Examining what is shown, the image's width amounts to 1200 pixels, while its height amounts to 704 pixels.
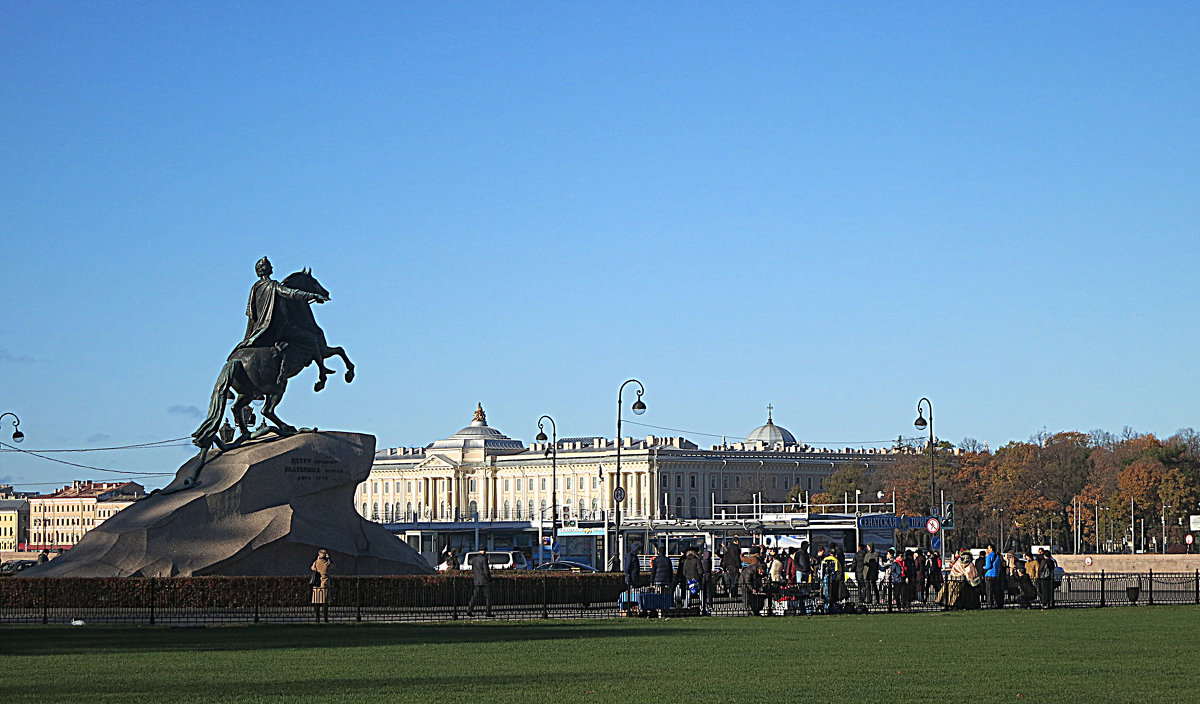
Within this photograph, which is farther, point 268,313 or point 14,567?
point 14,567

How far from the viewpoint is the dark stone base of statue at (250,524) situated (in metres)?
35.6

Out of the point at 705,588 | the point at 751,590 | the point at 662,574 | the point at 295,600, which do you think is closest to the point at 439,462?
the point at 705,588

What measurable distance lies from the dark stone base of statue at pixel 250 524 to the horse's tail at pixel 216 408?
0.48 meters

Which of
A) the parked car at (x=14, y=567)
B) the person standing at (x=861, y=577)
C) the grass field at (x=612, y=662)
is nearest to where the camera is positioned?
the grass field at (x=612, y=662)

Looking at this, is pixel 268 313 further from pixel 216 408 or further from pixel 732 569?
pixel 732 569

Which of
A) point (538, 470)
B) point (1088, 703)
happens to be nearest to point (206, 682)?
point (1088, 703)

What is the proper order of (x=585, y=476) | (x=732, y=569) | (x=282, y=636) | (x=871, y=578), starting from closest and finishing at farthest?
(x=282, y=636)
(x=871, y=578)
(x=732, y=569)
(x=585, y=476)

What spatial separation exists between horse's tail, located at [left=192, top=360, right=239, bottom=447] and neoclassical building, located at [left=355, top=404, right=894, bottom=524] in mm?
125521

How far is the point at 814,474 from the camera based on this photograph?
18100 cm

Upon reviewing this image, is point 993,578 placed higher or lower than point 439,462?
lower

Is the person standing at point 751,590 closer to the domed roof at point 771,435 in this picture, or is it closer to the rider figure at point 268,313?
the rider figure at point 268,313

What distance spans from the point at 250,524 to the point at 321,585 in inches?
153

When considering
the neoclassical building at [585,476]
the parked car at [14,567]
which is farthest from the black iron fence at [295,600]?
the neoclassical building at [585,476]

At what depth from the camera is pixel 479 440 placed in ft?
624
